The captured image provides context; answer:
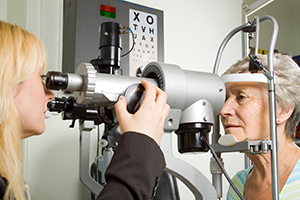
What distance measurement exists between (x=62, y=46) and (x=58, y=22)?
128 mm

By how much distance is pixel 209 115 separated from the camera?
0.75 metres

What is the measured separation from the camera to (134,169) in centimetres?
59

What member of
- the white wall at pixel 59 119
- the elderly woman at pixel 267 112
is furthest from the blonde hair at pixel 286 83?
the white wall at pixel 59 119

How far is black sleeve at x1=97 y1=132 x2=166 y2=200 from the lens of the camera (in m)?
0.58

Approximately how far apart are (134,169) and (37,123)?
0.37 metres

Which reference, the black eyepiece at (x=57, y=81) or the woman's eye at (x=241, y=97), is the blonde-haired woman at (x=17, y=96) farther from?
the woman's eye at (x=241, y=97)

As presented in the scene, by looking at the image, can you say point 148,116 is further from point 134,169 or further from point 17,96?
point 17,96

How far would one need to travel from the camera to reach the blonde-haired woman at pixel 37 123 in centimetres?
60

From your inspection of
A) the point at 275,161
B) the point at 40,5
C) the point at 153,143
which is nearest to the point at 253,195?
the point at 275,161

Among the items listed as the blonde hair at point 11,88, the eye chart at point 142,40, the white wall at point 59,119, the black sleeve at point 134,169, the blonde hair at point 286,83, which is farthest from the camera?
the eye chart at point 142,40

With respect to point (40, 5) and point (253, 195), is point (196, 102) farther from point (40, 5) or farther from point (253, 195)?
point (40, 5)

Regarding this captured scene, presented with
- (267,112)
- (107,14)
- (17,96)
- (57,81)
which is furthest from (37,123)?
(107,14)

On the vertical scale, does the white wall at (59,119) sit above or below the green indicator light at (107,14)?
below

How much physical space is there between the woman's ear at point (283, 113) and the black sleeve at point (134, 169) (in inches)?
22.4
